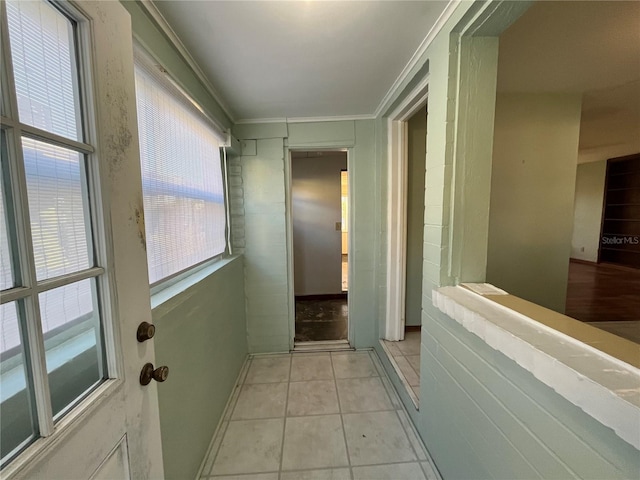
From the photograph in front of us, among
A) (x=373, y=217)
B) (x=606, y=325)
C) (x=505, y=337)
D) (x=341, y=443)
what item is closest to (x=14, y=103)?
(x=505, y=337)

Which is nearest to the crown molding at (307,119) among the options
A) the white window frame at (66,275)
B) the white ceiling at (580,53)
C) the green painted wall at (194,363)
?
the white ceiling at (580,53)

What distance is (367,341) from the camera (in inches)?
102

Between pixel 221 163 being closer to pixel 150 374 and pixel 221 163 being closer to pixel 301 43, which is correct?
pixel 301 43

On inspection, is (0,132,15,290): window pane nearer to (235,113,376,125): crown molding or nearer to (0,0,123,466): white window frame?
(0,0,123,466): white window frame

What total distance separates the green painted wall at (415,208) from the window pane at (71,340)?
8.05 feet

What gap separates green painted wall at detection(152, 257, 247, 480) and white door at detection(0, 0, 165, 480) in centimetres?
33

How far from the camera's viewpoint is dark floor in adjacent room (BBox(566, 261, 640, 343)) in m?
2.44

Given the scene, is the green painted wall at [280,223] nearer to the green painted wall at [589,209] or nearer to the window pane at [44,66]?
the window pane at [44,66]

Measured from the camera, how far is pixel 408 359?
2.08 m

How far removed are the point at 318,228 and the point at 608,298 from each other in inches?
150

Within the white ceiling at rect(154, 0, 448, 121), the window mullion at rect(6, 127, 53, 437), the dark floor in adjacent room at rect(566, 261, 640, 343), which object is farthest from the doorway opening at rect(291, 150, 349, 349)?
the window mullion at rect(6, 127, 53, 437)

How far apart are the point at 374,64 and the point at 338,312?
2968 mm

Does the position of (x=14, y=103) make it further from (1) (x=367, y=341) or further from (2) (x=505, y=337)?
(1) (x=367, y=341)

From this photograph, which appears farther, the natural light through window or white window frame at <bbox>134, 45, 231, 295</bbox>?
white window frame at <bbox>134, 45, 231, 295</bbox>
